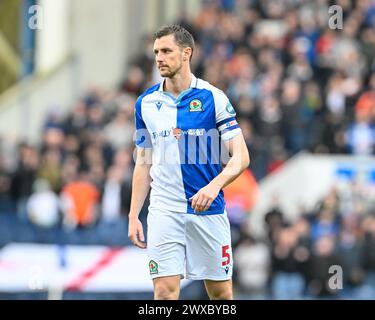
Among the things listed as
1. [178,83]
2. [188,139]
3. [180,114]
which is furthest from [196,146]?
[178,83]

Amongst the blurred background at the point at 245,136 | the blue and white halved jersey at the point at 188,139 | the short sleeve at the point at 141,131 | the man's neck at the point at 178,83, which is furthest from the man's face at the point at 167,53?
the blurred background at the point at 245,136

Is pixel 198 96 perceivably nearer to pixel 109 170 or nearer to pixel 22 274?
pixel 22 274

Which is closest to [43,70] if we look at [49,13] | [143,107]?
[49,13]

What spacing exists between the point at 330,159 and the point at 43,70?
7.79 m

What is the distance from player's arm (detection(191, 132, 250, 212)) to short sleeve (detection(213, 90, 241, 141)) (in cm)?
4

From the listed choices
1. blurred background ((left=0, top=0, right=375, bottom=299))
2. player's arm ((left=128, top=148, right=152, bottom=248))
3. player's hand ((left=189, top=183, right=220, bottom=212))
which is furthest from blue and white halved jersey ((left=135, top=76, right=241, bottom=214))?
blurred background ((left=0, top=0, right=375, bottom=299))

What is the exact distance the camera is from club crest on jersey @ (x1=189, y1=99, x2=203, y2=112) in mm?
9133

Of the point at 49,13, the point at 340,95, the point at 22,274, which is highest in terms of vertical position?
the point at 49,13

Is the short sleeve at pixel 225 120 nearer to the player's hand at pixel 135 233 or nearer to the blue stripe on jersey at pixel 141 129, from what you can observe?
the blue stripe on jersey at pixel 141 129

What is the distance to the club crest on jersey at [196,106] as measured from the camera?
360 inches

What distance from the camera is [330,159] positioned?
1997 cm

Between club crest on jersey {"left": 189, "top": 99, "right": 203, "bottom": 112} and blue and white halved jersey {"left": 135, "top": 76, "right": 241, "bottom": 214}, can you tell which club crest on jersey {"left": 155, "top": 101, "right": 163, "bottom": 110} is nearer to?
blue and white halved jersey {"left": 135, "top": 76, "right": 241, "bottom": 214}

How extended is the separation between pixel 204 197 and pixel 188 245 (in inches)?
24.7

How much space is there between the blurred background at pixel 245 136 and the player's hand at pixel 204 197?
5984 mm
